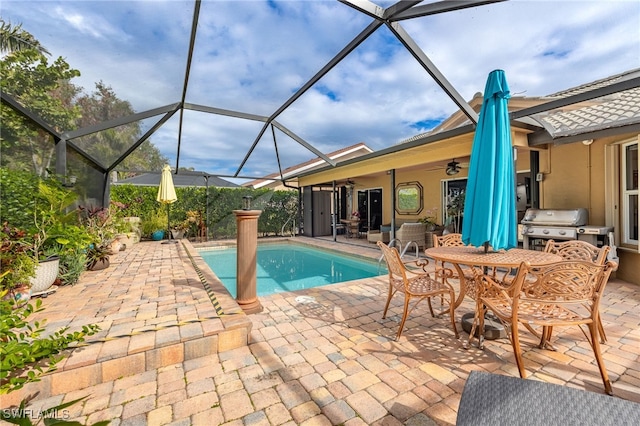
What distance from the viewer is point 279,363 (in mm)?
2535

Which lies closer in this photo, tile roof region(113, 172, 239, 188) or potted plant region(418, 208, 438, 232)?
potted plant region(418, 208, 438, 232)

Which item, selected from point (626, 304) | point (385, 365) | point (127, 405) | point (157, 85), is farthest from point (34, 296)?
point (626, 304)

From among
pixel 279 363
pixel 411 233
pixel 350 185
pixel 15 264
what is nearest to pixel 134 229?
pixel 15 264

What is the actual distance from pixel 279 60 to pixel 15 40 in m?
4.45

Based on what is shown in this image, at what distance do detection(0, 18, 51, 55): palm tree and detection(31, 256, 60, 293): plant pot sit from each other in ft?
9.83

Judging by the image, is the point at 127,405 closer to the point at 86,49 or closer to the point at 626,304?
the point at 86,49

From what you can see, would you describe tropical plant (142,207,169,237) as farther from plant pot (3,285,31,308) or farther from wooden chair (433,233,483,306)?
wooden chair (433,233,483,306)

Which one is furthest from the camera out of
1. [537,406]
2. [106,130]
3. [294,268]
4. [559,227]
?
[294,268]

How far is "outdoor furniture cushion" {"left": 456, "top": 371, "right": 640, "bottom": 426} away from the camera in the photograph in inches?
53.0

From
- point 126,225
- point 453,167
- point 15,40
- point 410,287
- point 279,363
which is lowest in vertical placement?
point 279,363

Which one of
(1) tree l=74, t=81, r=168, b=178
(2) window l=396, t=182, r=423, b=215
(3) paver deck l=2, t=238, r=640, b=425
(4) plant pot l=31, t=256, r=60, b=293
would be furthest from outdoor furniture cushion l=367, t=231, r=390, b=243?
(4) plant pot l=31, t=256, r=60, b=293

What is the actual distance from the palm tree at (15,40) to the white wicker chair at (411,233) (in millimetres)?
8117

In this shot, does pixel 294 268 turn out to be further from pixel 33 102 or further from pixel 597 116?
pixel 597 116

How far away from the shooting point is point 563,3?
3.80m
